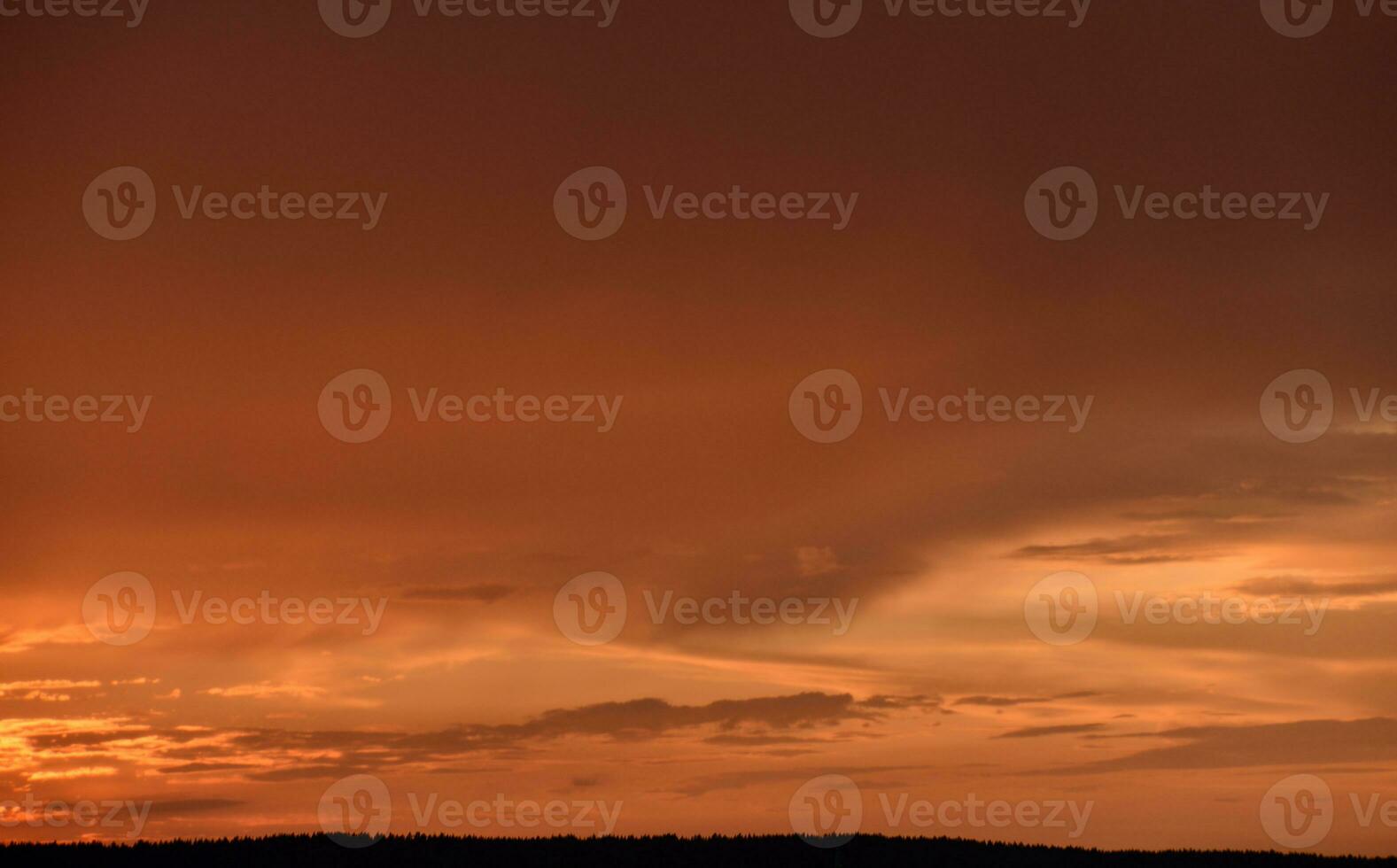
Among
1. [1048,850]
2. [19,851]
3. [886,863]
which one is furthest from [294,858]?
[1048,850]

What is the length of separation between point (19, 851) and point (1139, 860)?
1669 inches

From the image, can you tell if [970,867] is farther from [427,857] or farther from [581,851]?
[427,857]

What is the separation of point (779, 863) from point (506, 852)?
10497mm

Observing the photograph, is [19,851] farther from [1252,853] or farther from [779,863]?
[1252,853]

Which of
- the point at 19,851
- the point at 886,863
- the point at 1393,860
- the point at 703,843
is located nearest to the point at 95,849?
the point at 19,851

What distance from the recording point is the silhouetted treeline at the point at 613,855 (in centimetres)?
6200

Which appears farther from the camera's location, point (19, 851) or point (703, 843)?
point (703, 843)

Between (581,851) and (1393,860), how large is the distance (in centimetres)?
3207

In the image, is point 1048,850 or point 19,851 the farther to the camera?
point 1048,850

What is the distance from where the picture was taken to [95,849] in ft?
206

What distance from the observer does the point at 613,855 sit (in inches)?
2525

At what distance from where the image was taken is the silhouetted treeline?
62000 millimetres

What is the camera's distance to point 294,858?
2452 inches

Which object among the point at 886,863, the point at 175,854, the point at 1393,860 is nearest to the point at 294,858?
the point at 175,854
